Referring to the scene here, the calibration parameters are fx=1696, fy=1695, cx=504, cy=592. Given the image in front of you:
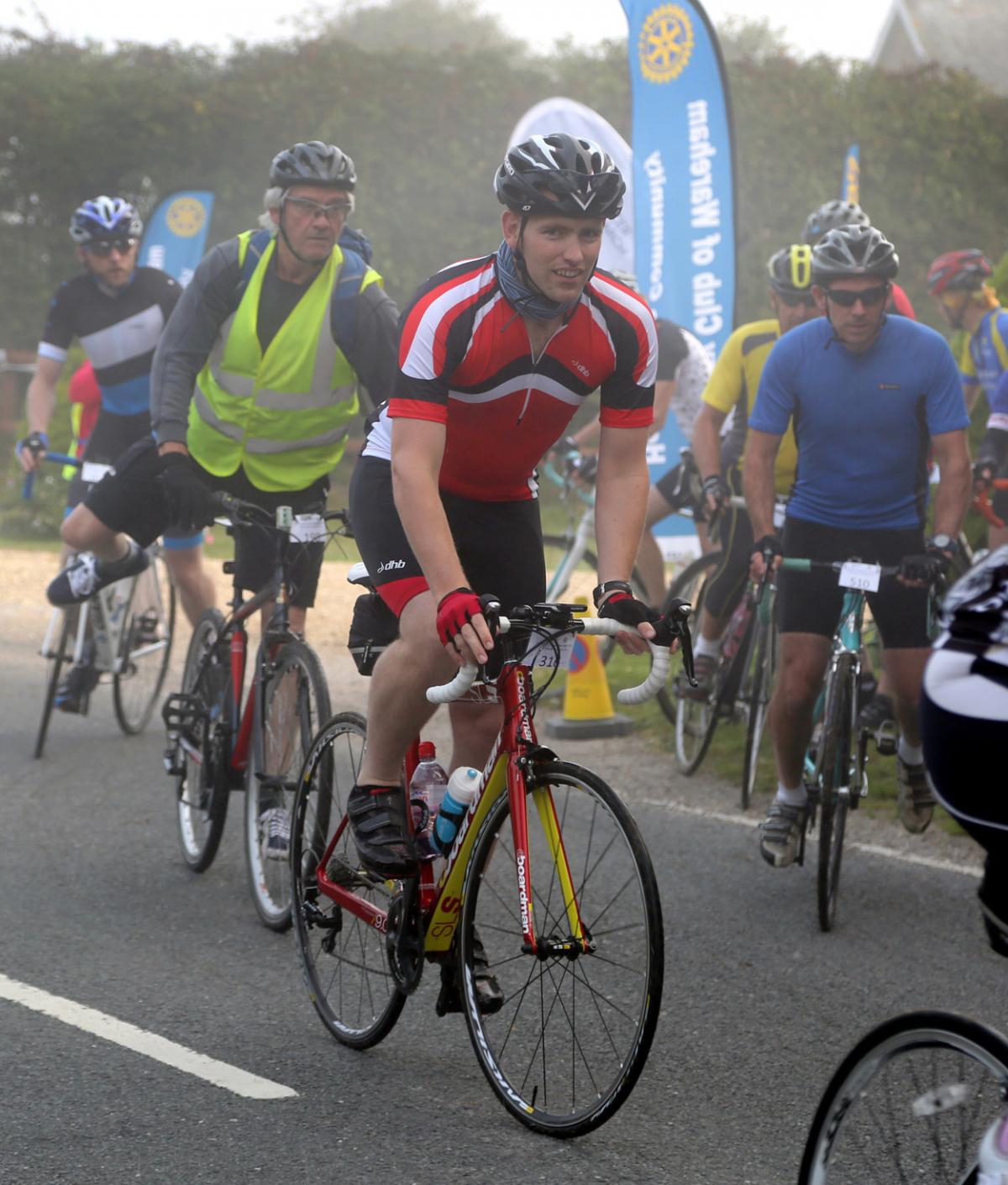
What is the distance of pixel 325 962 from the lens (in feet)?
15.3

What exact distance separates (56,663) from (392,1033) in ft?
14.0

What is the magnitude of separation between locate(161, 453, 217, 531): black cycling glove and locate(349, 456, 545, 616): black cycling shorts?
1.28 meters

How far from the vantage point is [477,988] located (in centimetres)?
393

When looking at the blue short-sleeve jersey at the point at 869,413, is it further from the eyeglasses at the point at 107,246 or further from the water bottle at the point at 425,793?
the eyeglasses at the point at 107,246

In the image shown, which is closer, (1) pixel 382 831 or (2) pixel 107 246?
(1) pixel 382 831

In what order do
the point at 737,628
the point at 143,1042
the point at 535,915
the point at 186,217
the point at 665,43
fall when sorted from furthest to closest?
the point at 186,217
the point at 665,43
the point at 737,628
the point at 143,1042
the point at 535,915

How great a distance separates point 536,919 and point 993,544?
549 centimetres

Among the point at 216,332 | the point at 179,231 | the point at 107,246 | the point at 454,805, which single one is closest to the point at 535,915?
the point at 454,805

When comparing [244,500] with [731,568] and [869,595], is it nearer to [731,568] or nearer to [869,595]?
[869,595]

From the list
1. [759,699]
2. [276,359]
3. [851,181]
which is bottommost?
[759,699]

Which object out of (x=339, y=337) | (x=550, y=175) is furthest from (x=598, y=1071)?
(x=339, y=337)

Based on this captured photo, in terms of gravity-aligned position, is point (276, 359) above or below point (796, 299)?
below

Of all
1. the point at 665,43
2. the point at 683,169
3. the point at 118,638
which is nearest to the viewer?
the point at 118,638

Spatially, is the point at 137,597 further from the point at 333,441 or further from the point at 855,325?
the point at 855,325
